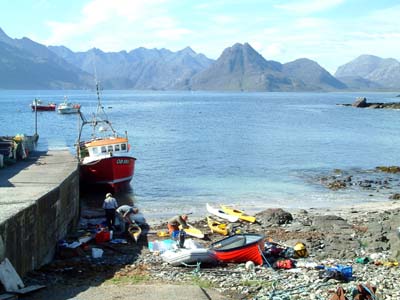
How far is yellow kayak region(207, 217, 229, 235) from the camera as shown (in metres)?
22.9

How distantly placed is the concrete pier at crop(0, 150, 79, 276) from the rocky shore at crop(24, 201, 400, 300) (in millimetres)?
797

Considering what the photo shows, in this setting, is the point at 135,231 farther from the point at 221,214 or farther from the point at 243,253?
the point at 221,214

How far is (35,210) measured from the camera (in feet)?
54.5

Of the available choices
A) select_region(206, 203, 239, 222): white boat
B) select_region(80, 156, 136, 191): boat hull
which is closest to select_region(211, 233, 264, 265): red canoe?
select_region(206, 203, 239, 222): white boat

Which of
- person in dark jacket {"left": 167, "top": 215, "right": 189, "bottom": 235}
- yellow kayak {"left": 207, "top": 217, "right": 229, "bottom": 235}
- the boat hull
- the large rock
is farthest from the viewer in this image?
the boat hull

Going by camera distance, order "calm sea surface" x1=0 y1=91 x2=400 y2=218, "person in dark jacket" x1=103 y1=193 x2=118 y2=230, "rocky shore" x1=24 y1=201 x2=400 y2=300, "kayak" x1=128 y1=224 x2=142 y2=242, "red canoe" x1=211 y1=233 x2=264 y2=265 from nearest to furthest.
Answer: "rocky shore" x1=24 y1=201 x2=400 y2=300, "red canoe" x1=211 y1=233 x2=264 y2=265, "kayak" x1=128 y1=224 x2=142 y2=242, "person in dark jacket" x1=103 y1=193 x2=118 y2=230, "calm sea surface" x1=0 y1=91 x2=400 y2=218

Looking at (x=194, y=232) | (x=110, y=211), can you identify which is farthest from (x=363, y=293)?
(x=110, y=211)

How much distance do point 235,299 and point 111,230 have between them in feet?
30.2

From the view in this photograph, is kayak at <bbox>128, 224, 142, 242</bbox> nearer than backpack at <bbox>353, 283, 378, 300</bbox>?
No

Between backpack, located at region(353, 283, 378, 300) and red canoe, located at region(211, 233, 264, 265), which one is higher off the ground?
backpack, located at region(353, 283, 378, 300)

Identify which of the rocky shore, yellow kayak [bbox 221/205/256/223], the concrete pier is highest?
the concrete pier

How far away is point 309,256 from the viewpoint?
1870 centimetres

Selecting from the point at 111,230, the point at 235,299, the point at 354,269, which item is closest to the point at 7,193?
the point at 111,230

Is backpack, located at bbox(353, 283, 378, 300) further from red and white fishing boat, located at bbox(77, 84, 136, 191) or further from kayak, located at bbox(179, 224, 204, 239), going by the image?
red and white fishing boat, located at bbox(77, 84, 136, 191)
